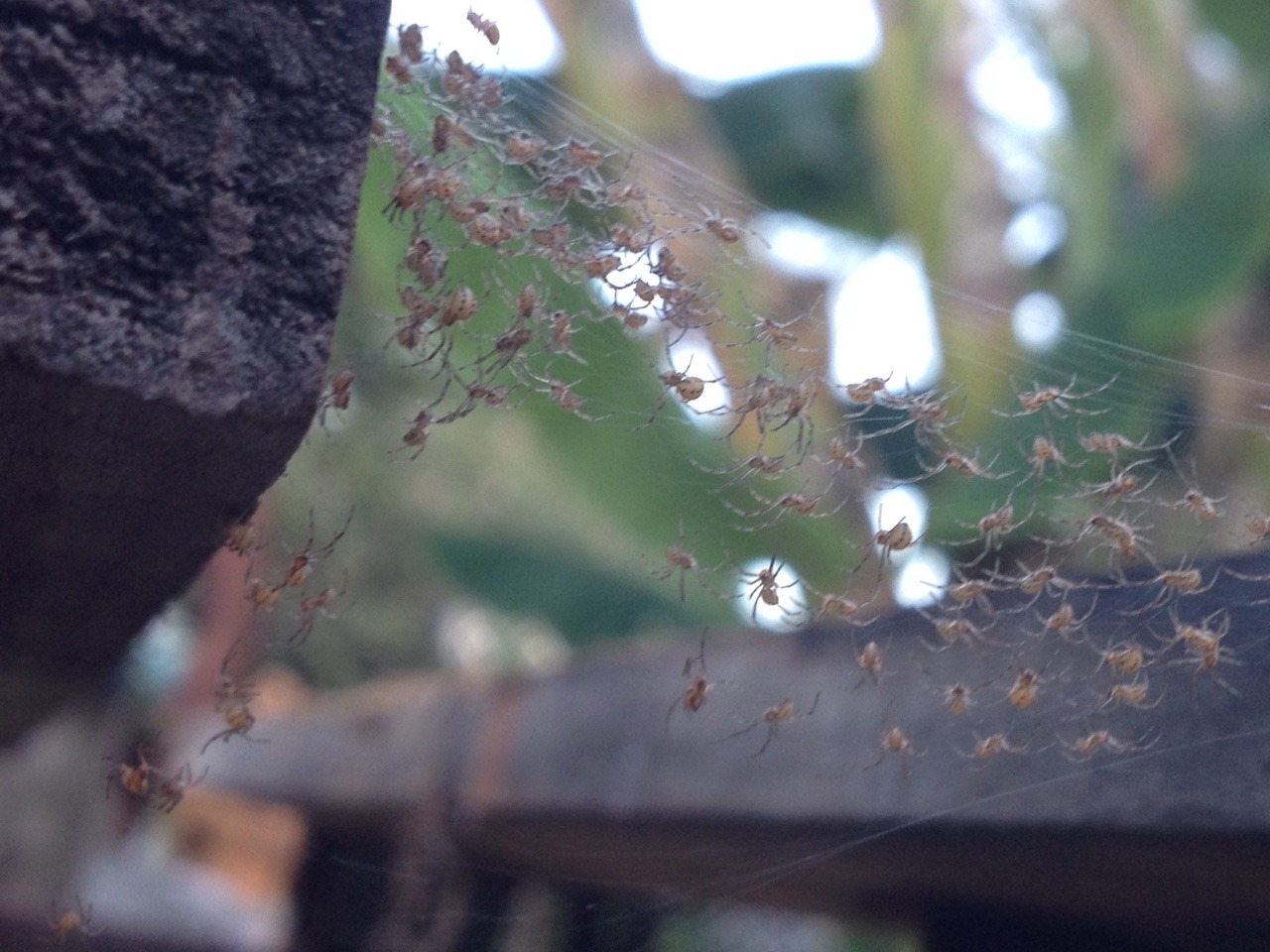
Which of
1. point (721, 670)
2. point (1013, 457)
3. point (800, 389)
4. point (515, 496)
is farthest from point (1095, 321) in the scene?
point (515, 496)

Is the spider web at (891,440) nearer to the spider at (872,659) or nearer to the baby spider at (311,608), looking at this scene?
the spider at (872,659)

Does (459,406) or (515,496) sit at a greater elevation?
(515,496)

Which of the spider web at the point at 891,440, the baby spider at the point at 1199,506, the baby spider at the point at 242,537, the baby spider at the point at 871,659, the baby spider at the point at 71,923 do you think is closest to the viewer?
the baby spider at the point at 242,537

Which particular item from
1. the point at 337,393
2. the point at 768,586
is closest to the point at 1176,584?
the point at 768,586

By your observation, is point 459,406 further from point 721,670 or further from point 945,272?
point 945,272

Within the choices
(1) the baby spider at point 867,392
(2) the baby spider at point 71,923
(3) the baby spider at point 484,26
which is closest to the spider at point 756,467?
(1) the baby spider at point 867,392
